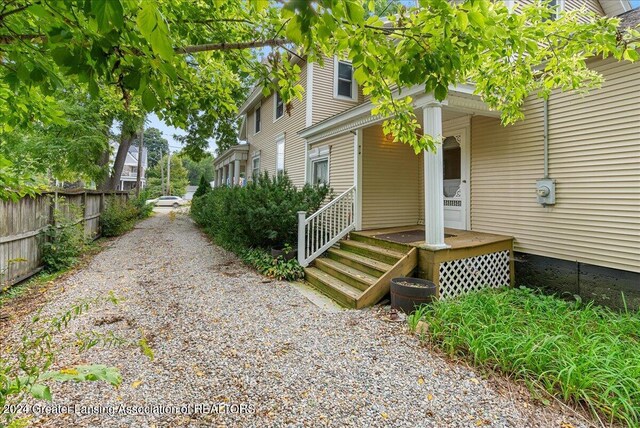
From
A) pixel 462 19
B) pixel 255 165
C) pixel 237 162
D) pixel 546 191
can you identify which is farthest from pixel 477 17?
pixel 237 162

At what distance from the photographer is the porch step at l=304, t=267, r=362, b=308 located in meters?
4.89

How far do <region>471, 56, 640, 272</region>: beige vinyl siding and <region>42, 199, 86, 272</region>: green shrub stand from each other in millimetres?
8718

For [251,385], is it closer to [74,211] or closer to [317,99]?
[74,211]

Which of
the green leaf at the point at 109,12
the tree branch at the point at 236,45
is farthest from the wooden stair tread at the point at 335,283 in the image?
the green leaf at the point at 109,12

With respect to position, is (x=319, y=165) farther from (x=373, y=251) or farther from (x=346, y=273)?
(x=346, y=273)

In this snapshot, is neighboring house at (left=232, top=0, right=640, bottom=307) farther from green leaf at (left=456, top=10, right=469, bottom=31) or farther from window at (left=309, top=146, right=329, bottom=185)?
green leaf at (left=456, top=10, right=469, bottom=31)

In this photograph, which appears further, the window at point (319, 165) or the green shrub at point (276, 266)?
the window at point (319, 165)

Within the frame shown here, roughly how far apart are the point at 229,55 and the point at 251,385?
312cm

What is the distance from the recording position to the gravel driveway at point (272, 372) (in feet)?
8.13

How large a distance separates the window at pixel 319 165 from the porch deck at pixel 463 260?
3.11 meters

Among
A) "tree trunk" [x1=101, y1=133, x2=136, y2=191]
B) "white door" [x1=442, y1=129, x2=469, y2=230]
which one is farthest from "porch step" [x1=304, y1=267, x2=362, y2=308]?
"tree trunk" [x1=101, y1=133, x2=136, y2=191]

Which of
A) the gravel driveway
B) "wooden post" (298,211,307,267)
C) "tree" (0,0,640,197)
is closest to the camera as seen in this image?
"tree" (0,0,640,197)

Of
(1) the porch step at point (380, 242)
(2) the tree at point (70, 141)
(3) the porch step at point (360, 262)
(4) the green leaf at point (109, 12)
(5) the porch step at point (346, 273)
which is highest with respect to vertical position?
(2) the tree at point (70, 141)

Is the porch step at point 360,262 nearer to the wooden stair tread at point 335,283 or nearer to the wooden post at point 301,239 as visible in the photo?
the wooden stair tread at point 335,283
